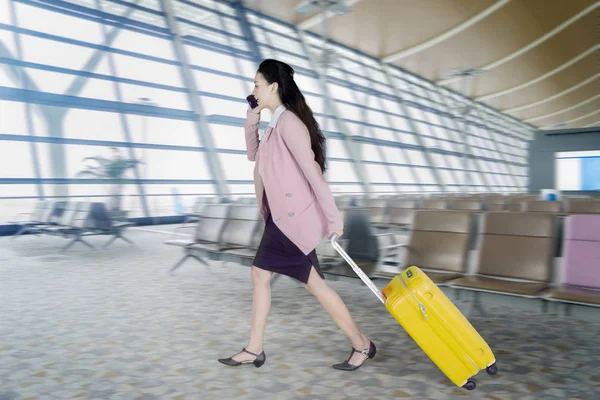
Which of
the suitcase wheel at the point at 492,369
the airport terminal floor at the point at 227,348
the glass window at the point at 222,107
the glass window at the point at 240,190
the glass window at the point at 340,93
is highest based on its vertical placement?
the glass window at the point at 340,93

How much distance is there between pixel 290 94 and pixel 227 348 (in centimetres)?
163

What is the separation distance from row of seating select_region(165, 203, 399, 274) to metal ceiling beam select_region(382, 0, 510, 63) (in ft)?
53.5

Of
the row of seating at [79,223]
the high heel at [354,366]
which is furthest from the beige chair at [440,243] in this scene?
the row of seating at [79,223]

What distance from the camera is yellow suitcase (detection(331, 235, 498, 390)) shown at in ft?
7.75

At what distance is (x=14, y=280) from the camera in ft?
18.0

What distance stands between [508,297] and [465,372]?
842 millimetres

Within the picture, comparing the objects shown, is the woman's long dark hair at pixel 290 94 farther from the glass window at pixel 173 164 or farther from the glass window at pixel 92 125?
the glass window at pixel 173 164

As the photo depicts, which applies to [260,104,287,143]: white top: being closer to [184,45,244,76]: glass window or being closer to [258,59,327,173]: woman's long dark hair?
[258,59,327,173]: woman's long dark hair

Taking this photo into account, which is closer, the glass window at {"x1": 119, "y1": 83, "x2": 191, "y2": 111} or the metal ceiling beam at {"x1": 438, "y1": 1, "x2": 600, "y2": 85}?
the glass window at {"x1": 119, "y1": 83, "x2": 191, "y2": 111}

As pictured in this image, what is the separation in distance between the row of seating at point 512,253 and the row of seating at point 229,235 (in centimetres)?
89

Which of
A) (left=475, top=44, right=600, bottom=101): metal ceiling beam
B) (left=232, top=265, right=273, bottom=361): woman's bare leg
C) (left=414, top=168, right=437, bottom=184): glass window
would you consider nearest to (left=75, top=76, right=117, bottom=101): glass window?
(left=232, top=265, right=273, bottom=361): woman's bare leg

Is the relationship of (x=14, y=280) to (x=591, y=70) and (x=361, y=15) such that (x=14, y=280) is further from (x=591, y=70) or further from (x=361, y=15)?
(x=591, y=70)

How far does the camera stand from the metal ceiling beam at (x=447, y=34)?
18719 millimetres

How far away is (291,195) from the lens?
101 inches
